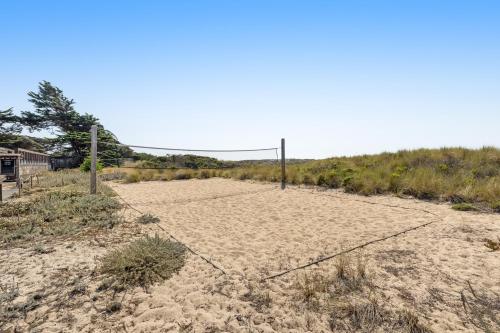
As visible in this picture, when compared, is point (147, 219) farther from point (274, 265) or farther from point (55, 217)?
point (274, 265)

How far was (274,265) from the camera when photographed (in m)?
3.90

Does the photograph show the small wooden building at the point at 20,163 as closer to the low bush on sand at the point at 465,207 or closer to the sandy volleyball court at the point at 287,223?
the sandy volleyball court at the point at 287,223

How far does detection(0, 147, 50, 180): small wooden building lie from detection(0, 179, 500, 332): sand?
36.1 feet

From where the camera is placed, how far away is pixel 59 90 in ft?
117

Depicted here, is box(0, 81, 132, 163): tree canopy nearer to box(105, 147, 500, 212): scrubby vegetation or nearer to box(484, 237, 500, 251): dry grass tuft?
box(105, 147, 500, 212): scrubby vegetation

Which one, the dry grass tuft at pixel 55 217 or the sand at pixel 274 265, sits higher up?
the dry grass tuft at pixel 55 217

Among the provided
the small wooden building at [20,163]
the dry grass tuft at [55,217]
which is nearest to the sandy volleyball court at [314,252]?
the dry grass tuft at [55,217]

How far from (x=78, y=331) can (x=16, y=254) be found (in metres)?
2.69

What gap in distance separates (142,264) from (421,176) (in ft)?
32.3

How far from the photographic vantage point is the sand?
2.70m

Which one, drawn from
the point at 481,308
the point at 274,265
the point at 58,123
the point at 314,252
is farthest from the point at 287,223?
the point at 58,123

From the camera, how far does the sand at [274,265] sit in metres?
2.70

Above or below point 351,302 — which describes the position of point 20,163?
above

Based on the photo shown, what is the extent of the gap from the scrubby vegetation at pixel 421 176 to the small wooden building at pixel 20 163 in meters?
6.71
